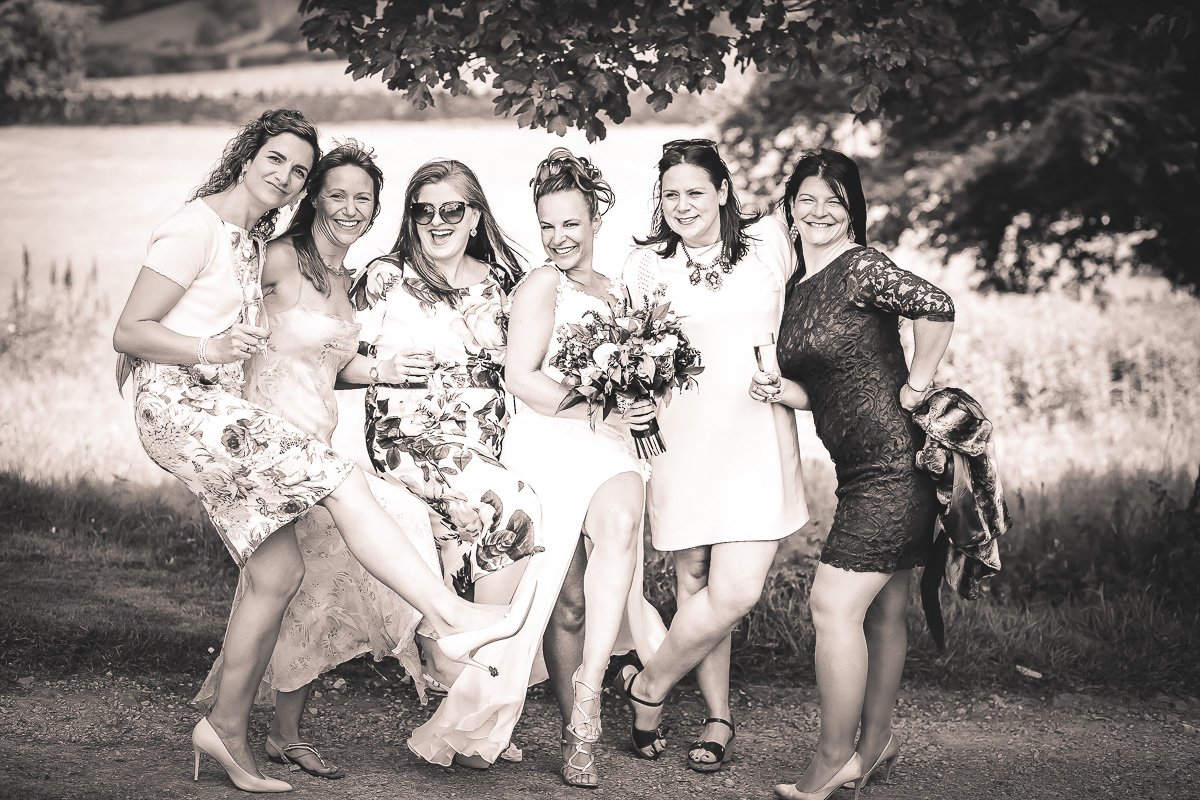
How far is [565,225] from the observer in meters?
4.52

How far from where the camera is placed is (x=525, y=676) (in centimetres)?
439

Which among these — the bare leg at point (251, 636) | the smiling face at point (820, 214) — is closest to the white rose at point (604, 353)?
the smiling face at point (820, 214)

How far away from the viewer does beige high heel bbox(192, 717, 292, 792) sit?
411cm

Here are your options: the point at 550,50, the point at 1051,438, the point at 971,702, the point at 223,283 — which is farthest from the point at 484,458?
the point at 1051,438

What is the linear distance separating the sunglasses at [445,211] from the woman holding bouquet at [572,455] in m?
0.31

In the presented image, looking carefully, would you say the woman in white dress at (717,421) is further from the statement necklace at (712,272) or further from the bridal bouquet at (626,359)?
the bridal bouquet at (626,359)

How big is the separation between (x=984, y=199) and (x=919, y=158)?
29.1 inches

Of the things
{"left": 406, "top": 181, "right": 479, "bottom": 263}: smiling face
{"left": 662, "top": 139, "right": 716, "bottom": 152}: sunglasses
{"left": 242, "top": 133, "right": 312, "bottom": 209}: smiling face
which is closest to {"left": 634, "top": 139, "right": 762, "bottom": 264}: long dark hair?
{"left": 662, "top": 139, "right": 716, "bottom": 152}: sunglasses

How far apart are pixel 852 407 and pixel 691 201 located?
3.28ft

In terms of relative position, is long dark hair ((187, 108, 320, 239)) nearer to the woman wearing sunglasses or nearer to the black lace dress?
the woman wearing sunglasses

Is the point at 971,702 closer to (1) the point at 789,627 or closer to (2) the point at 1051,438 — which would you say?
(1) the point at 789,627

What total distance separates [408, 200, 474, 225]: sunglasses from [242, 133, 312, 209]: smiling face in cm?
53

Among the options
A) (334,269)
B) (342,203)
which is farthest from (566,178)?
(334,269)

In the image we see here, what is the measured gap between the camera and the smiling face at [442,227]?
4.63 m
